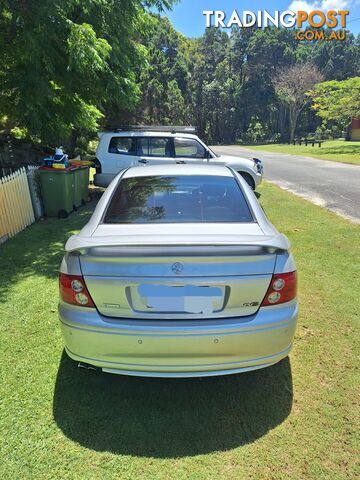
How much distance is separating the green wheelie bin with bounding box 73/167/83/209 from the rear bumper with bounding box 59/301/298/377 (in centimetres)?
687

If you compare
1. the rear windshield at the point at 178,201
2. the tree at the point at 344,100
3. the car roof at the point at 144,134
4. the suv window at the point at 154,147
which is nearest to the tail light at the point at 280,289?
the rear windshield at the point at 178,201

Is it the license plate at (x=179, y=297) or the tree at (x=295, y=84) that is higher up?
the tree at (x=295, y=84)

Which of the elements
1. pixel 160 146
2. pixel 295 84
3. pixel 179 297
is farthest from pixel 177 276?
pixel 295 84

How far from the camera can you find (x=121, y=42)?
27.6ft

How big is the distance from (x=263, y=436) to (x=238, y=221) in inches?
59.1

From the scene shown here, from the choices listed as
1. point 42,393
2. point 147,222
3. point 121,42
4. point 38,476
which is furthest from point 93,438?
point 121,42

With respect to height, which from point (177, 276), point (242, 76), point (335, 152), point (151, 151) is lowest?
point (335, 152)

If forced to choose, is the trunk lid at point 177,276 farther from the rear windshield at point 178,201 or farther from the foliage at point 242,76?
the foliage at point 242,76

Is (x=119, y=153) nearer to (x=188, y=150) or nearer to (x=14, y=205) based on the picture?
(x=188, y=150)

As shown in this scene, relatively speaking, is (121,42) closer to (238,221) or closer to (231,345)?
(238,221)

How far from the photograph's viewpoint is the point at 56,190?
8148mm

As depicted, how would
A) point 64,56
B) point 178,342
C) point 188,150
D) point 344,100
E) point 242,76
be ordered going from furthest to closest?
1. point 242,76
2. point 344,100
3. point 188,150
4. point 64,56
5. point 178,342

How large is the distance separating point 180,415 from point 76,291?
1.12 metres

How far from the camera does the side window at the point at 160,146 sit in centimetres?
1014
